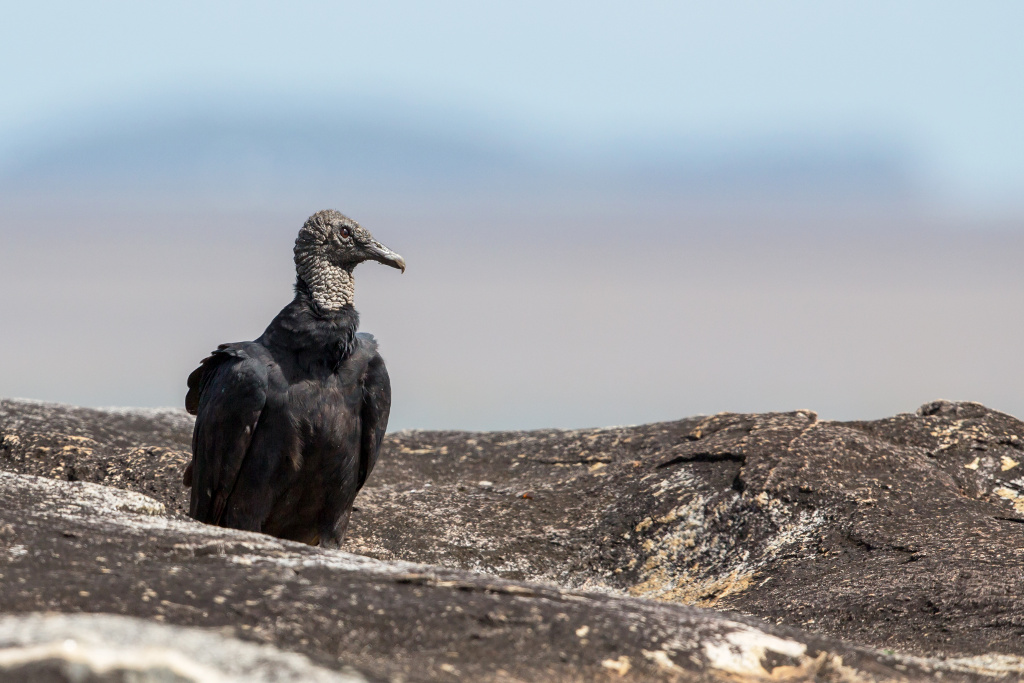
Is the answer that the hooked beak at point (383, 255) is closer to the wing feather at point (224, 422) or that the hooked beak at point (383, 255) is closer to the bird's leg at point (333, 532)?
the wing feather at point (224, 422)

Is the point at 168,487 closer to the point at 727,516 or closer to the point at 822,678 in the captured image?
the point at 727,516

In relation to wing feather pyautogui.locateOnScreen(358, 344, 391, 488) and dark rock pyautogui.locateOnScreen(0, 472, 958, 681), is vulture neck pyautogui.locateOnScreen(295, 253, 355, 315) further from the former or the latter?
dark rock pyautogui.locateOnScreen(0, 472, 958, 681)

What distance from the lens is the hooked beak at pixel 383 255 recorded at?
739 centimetres

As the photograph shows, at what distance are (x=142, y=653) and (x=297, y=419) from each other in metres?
3.89

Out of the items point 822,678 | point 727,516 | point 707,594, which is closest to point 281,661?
point 822,678

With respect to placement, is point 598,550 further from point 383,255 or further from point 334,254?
point 334,254

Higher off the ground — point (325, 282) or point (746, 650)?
point (325, 282)

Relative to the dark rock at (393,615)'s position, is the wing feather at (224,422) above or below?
above

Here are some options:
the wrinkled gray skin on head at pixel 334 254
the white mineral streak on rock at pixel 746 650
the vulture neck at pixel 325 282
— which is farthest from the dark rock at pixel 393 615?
the wrinkled gray skin on head at pixel 334 254

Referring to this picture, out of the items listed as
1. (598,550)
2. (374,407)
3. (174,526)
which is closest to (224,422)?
(374,407)

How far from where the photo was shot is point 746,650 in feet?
13.1

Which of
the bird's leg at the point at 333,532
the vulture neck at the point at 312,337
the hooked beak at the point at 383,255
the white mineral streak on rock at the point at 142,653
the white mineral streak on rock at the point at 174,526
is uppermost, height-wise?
the hooked beak at the point at 383,255

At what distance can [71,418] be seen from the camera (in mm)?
10812

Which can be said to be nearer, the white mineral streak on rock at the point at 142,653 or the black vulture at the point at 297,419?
the white mineral streak on rock at the point at 142,653
